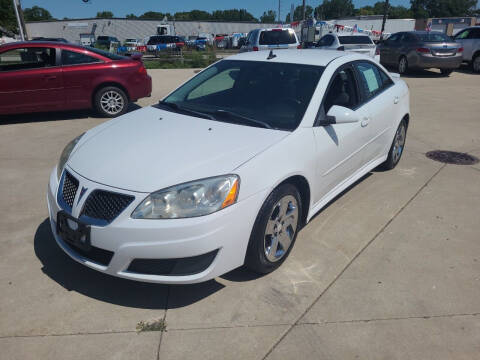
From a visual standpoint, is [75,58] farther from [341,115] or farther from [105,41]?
[105,41]

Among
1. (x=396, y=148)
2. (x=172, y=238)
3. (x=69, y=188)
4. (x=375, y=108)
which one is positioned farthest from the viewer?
(x=396, y=148)

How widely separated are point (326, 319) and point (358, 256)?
0.85 meters

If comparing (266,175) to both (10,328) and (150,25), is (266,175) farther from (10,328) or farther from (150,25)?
(150,25)

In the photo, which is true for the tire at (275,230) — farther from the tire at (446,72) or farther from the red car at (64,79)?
the tire at (446,72)

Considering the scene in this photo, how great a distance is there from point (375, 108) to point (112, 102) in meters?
5.43

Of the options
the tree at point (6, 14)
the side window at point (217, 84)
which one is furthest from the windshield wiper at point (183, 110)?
the tree at point (6, 14)

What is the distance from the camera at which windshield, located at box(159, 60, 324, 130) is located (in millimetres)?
3249

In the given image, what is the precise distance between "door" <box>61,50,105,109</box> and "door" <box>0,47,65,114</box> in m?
0.14

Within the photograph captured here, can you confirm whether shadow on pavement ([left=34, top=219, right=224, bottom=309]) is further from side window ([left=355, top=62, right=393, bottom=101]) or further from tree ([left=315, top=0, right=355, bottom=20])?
tree ([left=315, top=0, right=355, bottom=20])

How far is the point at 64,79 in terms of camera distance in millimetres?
7254

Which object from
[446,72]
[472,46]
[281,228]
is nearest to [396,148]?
[281,228]

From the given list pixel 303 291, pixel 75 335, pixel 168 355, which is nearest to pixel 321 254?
pixel 303 291

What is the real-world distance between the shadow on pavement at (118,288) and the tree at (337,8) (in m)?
125

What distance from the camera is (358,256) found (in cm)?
327
